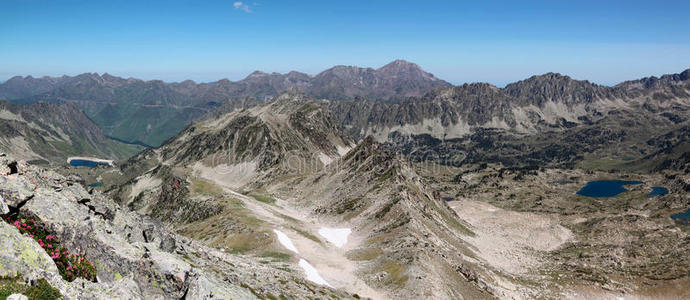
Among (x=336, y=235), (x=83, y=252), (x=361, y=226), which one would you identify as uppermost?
(x=83, y=252)

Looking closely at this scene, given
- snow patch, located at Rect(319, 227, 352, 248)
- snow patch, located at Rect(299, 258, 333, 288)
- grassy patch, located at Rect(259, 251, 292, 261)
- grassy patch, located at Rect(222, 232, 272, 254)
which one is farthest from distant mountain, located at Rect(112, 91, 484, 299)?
snow patch, located at Rect(299, 258, 333, 288)

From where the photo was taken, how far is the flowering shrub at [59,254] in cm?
2592

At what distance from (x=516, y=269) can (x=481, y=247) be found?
17.6m

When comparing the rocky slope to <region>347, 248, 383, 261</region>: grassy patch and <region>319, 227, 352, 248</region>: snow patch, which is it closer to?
<region>347, 248, 383, 261</region>: grassy patch

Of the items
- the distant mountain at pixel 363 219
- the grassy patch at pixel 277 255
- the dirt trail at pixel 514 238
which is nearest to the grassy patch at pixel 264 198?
the distant mountain at pixel 363 219

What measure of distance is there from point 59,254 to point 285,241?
78.6 meters

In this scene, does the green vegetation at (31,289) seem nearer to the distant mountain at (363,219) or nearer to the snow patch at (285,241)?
the distant mountain at (363,219)

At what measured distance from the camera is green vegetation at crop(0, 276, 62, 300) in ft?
66.1

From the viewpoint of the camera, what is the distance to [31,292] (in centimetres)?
2058

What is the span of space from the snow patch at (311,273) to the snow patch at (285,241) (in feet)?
28.9

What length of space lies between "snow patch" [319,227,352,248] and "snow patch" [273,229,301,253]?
1551 centimetres

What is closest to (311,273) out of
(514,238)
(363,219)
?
(363,219)

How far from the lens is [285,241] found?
103 metres

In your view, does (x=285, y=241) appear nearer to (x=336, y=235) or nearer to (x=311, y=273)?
(x=311, y=273)
